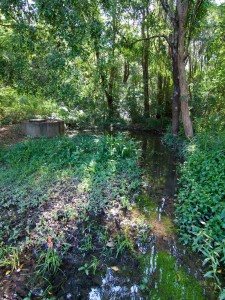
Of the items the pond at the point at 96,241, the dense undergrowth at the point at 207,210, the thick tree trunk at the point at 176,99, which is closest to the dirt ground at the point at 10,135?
the pond at the point at 96,241

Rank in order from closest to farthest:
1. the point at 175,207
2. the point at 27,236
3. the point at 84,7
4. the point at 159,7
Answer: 1. the point at 27,236
2. the point at 175,207
3. the point at 84,7
4. the point at 159,7

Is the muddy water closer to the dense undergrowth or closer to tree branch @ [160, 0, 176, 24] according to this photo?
the dense undergrowth

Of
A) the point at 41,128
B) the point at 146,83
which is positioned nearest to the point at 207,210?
the point at 41,128

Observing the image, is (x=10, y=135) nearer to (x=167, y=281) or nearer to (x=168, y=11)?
(x=168, y=11)

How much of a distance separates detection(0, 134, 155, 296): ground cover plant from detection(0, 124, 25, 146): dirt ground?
1.79m

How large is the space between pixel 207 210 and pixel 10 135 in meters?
7.43

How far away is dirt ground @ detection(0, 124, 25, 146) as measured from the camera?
7.39 meters

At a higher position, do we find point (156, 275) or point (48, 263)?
point (48, 263)

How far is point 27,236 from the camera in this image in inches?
120

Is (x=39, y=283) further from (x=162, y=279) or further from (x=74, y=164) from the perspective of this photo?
(x=74, y=164)

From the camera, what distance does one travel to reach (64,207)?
352cm

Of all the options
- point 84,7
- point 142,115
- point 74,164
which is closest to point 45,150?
point 74,164

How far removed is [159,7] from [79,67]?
6.84 meters

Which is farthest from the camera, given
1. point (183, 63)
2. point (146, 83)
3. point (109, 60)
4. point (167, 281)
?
point (146, 83)
